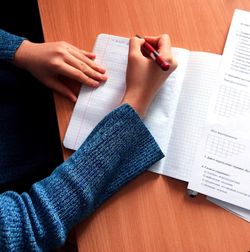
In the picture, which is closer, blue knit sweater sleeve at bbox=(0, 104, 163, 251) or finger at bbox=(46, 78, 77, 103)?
blue knit sweater sleeve at bbox=(0, 104, 163, 251)

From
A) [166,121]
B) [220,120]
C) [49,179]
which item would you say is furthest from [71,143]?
[220,120]

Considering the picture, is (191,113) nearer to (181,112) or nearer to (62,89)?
(181,112)

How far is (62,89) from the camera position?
0.70 metres

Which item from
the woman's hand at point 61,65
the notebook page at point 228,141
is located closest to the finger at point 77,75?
the woman's hand at point 61,65

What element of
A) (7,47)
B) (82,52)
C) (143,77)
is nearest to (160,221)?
(143,77)

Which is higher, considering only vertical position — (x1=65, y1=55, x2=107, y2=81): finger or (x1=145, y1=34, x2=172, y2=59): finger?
(x1=145, y1=34, x2=172, y2=59): finger

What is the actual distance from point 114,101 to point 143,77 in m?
0.08

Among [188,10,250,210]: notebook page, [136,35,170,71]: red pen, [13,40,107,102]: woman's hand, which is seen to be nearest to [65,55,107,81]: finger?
[13,40,107,102]: woman's hand

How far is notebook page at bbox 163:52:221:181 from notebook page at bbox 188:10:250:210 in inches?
0.5

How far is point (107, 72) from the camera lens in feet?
2.33

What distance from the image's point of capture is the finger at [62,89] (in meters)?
0.69

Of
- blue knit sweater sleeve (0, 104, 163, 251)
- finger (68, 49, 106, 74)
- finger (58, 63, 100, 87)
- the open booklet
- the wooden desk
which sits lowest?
the wooden desk

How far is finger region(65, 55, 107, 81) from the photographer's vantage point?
0.70m

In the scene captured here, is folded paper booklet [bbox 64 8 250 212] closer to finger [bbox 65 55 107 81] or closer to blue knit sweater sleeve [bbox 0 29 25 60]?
finger [bbox 65 55 107 81]
